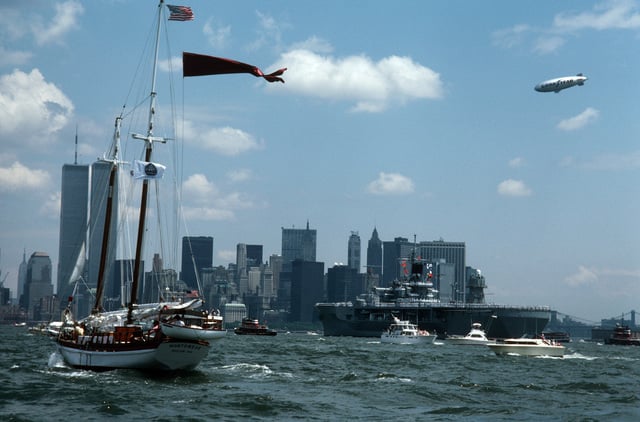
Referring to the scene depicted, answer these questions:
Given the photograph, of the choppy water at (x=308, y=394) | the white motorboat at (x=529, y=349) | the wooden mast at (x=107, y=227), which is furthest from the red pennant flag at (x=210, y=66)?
the white motorboat at (x=529, y=349)

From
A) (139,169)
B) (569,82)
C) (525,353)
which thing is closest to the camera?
(139,169)

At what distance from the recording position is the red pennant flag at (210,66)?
67188 millimetres

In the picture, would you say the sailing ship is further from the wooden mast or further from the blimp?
the blimp

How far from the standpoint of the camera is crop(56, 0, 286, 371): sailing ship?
206 feet

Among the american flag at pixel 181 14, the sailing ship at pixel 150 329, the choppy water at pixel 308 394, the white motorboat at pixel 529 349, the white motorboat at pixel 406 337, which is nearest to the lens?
the choppy water at pixel 308 394

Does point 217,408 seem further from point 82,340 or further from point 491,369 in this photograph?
point 491,369

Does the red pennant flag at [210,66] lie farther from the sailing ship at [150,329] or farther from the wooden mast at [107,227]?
the wooden mast at [107,227]

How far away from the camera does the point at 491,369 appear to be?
8625cm

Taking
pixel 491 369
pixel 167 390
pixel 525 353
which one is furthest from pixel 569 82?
pixel 167 390

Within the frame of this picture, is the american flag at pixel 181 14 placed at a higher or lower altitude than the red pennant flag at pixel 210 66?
higher

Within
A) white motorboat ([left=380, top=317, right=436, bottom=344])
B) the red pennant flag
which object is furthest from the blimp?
the red pennant flag

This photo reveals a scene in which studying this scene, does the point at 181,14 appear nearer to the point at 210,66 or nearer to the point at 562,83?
the point at 210,66

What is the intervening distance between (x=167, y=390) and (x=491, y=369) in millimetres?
39416

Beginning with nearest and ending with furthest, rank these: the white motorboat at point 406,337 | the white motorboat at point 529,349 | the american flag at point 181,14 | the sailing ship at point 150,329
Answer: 1. the sailing ship at point 150,329
2. the american flag at point 181,14
3. the white motorboat at point 529,349
4. the white motorboat at point 406,337
